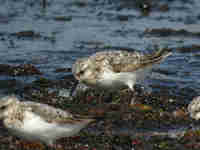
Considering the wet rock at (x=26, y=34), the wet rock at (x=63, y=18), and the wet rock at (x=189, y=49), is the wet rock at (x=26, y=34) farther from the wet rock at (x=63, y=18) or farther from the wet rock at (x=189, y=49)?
the wet rock at (x=189, y=49)

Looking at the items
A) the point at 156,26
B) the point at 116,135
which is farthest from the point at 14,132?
the point at 156,26

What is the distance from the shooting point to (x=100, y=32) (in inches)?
806

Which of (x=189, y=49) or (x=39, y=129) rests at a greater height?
(x=39, y=129)

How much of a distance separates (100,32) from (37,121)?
12.6m

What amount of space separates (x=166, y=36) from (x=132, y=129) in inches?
410

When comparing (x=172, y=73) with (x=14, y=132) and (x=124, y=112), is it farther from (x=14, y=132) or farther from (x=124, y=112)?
(x=14, y=132)

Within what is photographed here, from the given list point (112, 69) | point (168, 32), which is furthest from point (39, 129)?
point (168, 32)

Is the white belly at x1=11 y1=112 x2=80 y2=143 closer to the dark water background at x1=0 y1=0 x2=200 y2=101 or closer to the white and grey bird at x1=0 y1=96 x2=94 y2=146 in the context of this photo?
the white and grey bird at x1=0 y1=96 x2=94 y2=146

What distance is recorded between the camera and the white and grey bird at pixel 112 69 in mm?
11047

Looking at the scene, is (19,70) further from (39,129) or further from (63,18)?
(63,18)

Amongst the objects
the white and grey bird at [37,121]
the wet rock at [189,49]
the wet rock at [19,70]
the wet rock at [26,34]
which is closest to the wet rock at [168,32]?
the wet rock at [189,49]

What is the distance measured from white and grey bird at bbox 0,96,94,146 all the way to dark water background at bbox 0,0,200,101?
185 inches

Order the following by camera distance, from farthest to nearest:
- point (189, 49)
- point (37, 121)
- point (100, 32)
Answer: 1. point (100, 32)
2. point (189, 49)
3. point (37, 121)

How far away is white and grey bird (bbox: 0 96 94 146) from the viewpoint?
8.11 meters
